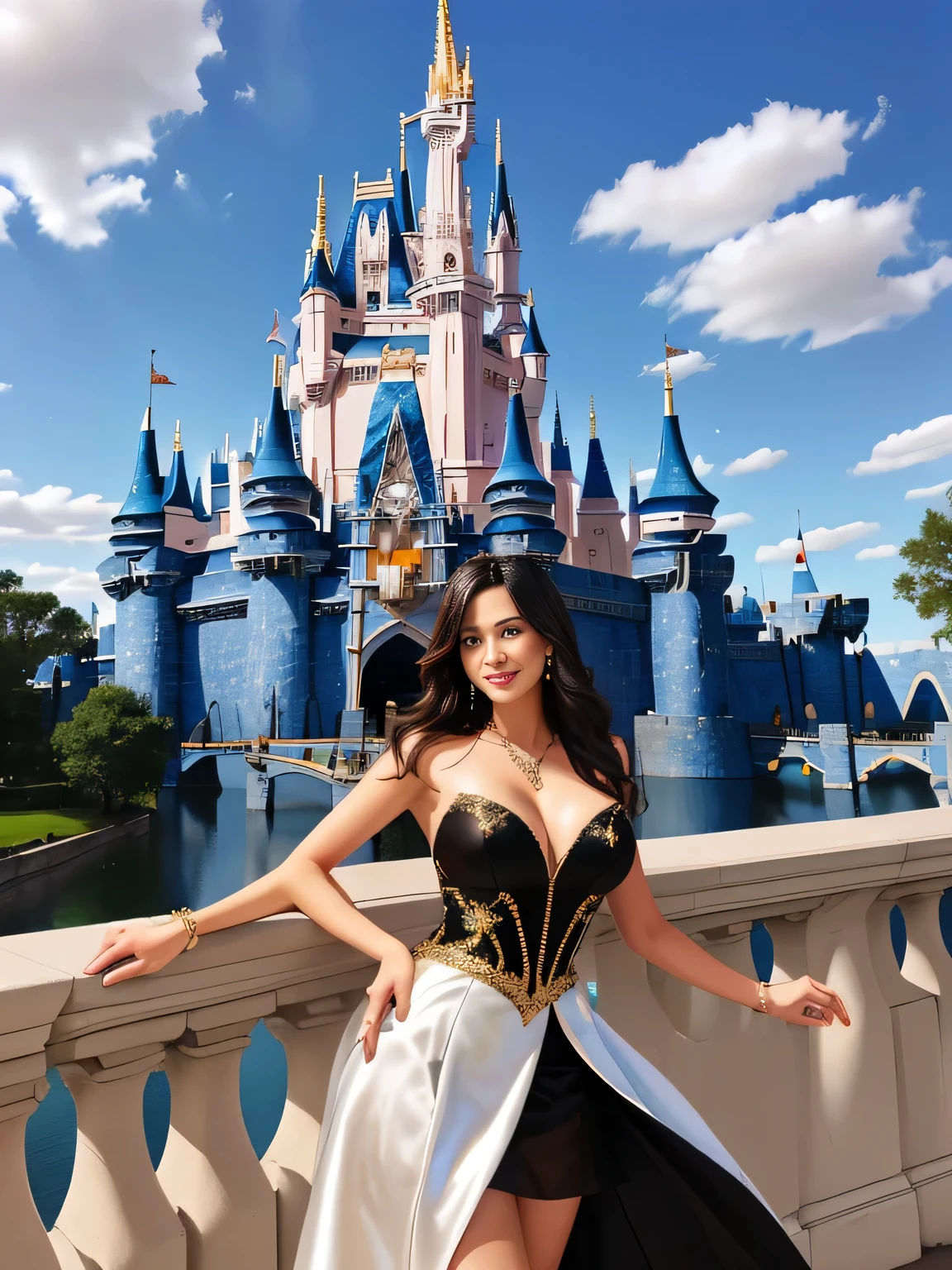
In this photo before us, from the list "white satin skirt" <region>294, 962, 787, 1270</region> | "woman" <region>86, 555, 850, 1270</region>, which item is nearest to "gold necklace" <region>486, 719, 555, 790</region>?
"woman" <region>86, 555, 850, 1270</region>

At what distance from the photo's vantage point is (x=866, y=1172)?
1478 millimetres

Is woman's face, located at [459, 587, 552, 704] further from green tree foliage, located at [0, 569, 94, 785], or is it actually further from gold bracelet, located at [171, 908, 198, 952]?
green tree foliage, located at [0, 569, 94, 785]

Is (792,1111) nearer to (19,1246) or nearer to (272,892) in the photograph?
(272,892)

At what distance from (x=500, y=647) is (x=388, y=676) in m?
17.6

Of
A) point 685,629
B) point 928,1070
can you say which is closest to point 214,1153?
point 928,1070

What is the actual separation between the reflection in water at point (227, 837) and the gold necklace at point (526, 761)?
41.5 feet

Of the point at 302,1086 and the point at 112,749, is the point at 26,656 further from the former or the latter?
the point at 302,1086

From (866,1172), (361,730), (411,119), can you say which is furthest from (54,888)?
(411,119)

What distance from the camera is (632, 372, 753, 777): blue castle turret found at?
1780 centimetres

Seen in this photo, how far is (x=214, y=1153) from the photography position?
0.97 m

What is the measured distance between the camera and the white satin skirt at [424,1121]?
88 centimetres

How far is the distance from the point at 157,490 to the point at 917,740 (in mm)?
17839

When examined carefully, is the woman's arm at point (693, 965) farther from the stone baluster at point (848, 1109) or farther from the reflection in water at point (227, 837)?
the reflection in water at point (227, 837)

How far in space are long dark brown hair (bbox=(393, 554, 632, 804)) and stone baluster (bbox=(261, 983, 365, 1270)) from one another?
0.36 meters
